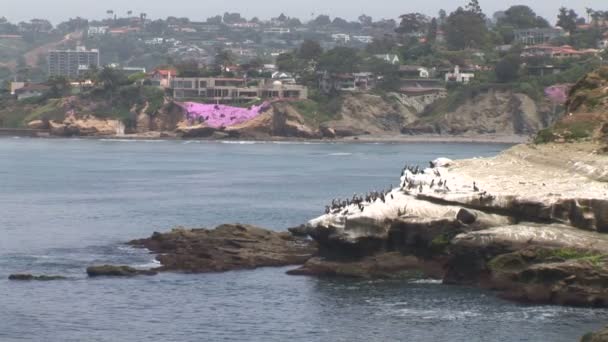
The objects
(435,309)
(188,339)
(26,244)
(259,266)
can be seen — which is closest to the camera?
(188,339)

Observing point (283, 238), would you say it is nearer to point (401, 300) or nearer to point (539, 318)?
point (401, 300)

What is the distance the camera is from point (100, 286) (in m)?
63.5

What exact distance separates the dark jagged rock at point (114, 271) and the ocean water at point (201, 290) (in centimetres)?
92

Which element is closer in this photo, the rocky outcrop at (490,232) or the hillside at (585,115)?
the rocky outcrop at (490,232)

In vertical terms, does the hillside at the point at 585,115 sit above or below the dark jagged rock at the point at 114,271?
above

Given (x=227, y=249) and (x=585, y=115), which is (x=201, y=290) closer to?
(x=227, y=249)

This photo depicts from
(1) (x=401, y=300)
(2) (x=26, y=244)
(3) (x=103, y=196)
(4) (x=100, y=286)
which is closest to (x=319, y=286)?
(1) (x=401, y=300)

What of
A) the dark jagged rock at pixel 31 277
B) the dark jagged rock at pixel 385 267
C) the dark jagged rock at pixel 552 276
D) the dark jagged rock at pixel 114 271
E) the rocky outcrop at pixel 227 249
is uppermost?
the dark jagged rock at pixel 552 276

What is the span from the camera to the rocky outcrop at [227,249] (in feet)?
224

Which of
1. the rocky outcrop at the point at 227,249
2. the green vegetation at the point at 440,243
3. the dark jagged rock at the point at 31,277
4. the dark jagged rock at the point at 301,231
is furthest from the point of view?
the rocky outcrop at the point at 227,249

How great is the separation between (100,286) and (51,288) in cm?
184

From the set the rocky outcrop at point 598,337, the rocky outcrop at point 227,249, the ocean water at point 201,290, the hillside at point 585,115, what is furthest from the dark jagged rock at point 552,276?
the rocky outcrop at point 598,337

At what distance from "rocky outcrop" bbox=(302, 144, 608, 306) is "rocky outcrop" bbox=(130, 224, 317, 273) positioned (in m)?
3.25

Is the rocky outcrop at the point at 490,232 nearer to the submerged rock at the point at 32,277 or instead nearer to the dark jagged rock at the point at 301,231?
the dark jagged rock at the point at 301,231
